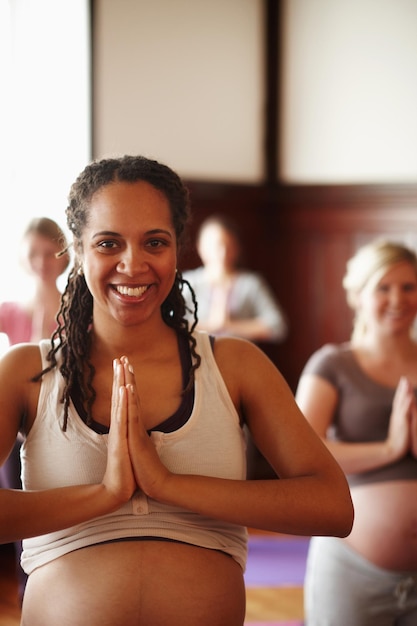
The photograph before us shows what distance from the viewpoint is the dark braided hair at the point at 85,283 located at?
150 centimetres

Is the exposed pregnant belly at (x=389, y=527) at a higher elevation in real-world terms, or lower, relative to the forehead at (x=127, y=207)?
lower

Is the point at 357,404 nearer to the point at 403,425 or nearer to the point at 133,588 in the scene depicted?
the point at 403,425

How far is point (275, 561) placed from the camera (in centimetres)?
375

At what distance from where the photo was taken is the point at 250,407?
1.51 metres

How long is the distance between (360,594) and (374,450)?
0.32 m

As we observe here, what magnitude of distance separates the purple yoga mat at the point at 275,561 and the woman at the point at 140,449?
2115 millimetres

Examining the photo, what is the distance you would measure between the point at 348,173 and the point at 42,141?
5.79 feet

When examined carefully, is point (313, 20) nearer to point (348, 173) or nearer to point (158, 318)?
point (348, 173)

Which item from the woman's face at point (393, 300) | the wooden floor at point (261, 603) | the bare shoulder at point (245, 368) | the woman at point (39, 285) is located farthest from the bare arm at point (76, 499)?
the wooden floor at point (261, 603)

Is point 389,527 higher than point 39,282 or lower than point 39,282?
lower

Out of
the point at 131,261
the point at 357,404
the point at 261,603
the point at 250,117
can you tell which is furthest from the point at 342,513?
the point at 250,117

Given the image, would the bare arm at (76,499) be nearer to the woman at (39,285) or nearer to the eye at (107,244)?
the eye at (107,244)

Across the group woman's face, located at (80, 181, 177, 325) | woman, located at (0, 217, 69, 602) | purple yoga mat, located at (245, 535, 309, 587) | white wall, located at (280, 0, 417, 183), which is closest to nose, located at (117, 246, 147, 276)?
woman's face, located at (80, 181, 177, 325)

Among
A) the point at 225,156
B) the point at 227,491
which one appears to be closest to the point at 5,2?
the point at 225,156
